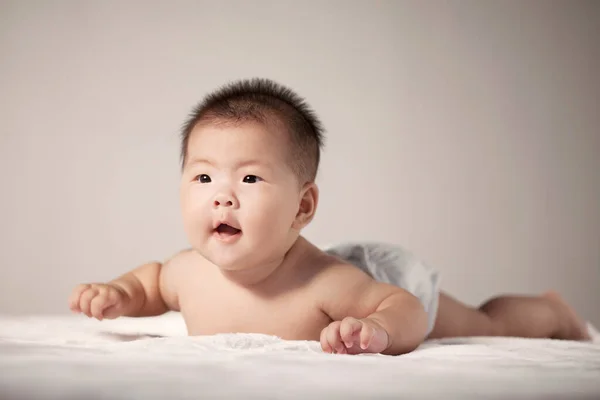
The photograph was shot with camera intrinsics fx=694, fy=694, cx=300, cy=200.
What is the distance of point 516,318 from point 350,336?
0.77 meters

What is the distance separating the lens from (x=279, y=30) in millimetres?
2693

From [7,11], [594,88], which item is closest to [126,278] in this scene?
[7,11]

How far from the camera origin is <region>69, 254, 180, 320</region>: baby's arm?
1.31 meters

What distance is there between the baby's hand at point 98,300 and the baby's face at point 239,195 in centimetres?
23

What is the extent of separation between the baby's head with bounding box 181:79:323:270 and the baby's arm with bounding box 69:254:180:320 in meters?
0.24

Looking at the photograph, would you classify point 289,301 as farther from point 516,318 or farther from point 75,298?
point 516,318

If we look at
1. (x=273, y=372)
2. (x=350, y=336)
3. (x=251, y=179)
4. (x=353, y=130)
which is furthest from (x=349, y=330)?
(x=353, y=130)

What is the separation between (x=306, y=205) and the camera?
1.31 meters

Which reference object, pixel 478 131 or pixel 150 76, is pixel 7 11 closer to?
pixel 150 76

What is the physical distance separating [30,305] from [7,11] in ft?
3.69

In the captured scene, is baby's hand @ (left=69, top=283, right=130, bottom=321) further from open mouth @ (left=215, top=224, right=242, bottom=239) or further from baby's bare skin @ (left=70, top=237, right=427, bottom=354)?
open mouth @ (left=215, top=224, right=242, bottom=239)

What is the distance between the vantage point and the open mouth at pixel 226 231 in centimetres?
121

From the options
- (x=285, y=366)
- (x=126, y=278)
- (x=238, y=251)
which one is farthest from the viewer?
(x=126, y=278)

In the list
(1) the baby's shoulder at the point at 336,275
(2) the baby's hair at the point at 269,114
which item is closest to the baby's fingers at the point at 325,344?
(1) the baby's shoulder at the point at 336,275
